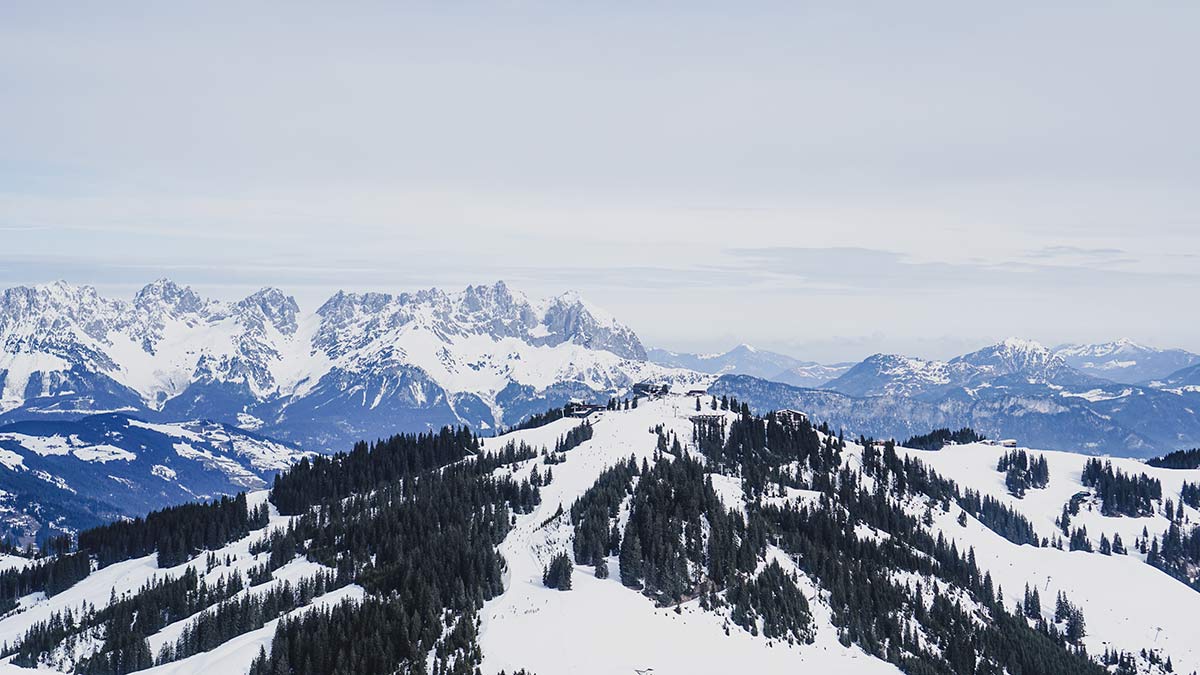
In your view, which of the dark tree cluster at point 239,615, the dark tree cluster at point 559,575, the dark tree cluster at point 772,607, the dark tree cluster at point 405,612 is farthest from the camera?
the dark tree cluster at point 559,575

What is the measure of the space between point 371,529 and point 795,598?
3316 inches

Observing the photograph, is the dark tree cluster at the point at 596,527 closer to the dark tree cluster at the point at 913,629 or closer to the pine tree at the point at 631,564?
the pine tree at the point at 631,564

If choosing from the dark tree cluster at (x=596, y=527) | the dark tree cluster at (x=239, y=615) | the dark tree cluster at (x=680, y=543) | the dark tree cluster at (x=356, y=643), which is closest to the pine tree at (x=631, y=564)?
the dark tree cluster at (x=680, y=543)

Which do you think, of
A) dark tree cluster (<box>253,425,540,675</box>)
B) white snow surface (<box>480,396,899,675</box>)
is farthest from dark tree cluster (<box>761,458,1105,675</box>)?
dark tree cluster (<box>253,425,540,675</box>)

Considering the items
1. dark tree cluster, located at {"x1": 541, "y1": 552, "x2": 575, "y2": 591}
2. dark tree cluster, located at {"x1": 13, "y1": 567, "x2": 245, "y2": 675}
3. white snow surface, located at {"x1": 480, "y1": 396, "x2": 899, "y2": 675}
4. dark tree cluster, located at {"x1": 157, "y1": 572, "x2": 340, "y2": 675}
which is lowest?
dark tree cluster, located at {"x1": 13, "y1": 567, "x2": 245, "y2": 675}

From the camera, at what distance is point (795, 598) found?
167750 mm

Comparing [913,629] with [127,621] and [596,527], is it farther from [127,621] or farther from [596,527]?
[127,621]

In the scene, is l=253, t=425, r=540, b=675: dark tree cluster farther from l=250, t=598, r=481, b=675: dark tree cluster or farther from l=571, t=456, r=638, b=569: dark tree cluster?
l=571, t=456, r=638, b=569: dark tree cluster

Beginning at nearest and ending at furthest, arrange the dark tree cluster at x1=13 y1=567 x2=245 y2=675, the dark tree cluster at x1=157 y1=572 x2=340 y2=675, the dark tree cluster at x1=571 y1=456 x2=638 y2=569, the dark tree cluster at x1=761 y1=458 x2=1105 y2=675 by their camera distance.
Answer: the dark tree cluster at x1=157 y1=572 x2=340 y2=675 < the dark tree cluster at x1=13 y1=567 x2=245 y2=675 < the dark tree cluster at x1=761 y1=458 x2=1105 y2=675 < the dark tree cluster at x1=571 y1=456 x2=638 y2=569

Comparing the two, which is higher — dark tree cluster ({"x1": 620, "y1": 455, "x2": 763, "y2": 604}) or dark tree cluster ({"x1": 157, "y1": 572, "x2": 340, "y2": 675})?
dark tree cluster ({"x1": 620, "y1": 455, "x2": 763, "y2": 604})

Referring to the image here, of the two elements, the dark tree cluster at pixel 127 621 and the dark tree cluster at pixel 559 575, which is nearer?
the dark tree cluster at pixel 559 575

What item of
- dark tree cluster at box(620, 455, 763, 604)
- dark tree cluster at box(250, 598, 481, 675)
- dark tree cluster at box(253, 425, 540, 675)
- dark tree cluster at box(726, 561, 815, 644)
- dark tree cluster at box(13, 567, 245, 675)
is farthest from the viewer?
dark tree cluster at box(620, 455, 763, 604)

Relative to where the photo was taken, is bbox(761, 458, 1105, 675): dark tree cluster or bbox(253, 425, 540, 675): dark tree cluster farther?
bbox(761, 458, 1105, 675): dark tree cluster

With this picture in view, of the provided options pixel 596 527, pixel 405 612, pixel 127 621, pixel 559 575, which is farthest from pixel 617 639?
pixel 127 621
